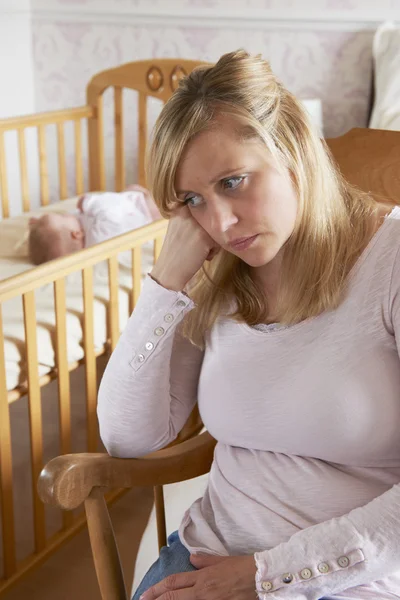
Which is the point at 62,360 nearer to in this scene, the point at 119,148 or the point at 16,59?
the point at 119,148

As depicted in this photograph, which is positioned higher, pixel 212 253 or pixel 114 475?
pixel 212 253

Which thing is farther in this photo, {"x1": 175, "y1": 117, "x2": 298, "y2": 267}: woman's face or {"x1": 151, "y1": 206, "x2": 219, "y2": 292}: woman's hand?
{"x1": 151, "y1": 206, "x2": 219, "y2": 292}: woman's hand

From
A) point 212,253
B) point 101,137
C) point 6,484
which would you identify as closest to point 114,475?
point 212,253

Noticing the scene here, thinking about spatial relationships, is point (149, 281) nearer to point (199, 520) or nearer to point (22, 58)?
point (199, 520)

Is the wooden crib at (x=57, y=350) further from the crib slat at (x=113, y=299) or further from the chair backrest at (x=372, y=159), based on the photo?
the chair backrest at (x=372, y=159)

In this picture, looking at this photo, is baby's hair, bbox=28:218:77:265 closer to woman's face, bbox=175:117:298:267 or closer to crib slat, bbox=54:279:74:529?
crib slat, bbox=54:279:74:529

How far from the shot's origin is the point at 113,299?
5.95ft

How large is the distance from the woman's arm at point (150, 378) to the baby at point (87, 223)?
1060mm

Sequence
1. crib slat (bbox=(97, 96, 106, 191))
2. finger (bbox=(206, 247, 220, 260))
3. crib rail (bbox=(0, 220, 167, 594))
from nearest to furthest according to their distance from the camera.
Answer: finger (bbox=(206, 247, 220, 260)) < crib rail (bbox=(0, 220, 167, 594)) < crib slat (bbox=(97, 96, 106, 191))

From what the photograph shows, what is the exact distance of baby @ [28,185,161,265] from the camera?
7.08 ft

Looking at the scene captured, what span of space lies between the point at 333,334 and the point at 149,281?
0.86 feet

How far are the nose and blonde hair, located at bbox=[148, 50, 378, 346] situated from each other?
0.19 feet

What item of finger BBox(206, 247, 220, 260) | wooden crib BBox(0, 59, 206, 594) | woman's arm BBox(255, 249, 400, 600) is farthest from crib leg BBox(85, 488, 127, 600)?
wooden crib BBox(0, 59, 206, 594)

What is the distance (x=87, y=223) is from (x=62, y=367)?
67 cm
